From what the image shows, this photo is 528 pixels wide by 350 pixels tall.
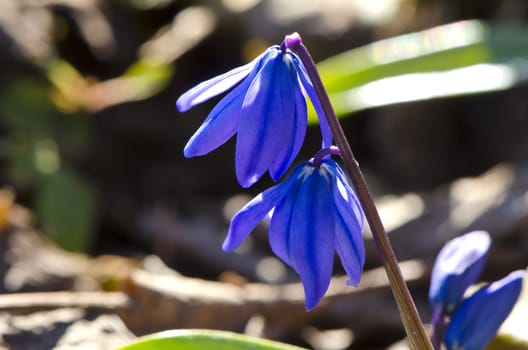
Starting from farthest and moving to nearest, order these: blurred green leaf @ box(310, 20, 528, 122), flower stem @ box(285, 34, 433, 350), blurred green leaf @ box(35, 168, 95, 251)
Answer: blurred green leaf @ box(35, 168, 95, 251), blurred green leaf @ box(310, 20, 528, 122), flower stem @ box(285, 34, 433, 350)

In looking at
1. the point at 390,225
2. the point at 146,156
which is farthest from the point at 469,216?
the point at 146,156

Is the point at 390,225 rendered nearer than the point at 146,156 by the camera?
Yes

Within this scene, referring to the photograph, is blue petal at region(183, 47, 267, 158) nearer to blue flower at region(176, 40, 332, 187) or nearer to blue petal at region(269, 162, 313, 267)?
blue flower at region(176, 40, 332, 187)

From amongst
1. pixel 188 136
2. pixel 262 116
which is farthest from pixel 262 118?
pixel 188 136

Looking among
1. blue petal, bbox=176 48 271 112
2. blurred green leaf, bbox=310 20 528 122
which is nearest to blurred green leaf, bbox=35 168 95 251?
blurred green leaf, bbox=310 20 528 122

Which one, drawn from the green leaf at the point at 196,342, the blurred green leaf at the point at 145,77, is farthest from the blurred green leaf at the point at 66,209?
the green leaf at the point at 196,342

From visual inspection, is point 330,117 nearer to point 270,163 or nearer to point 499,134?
point 270,163
